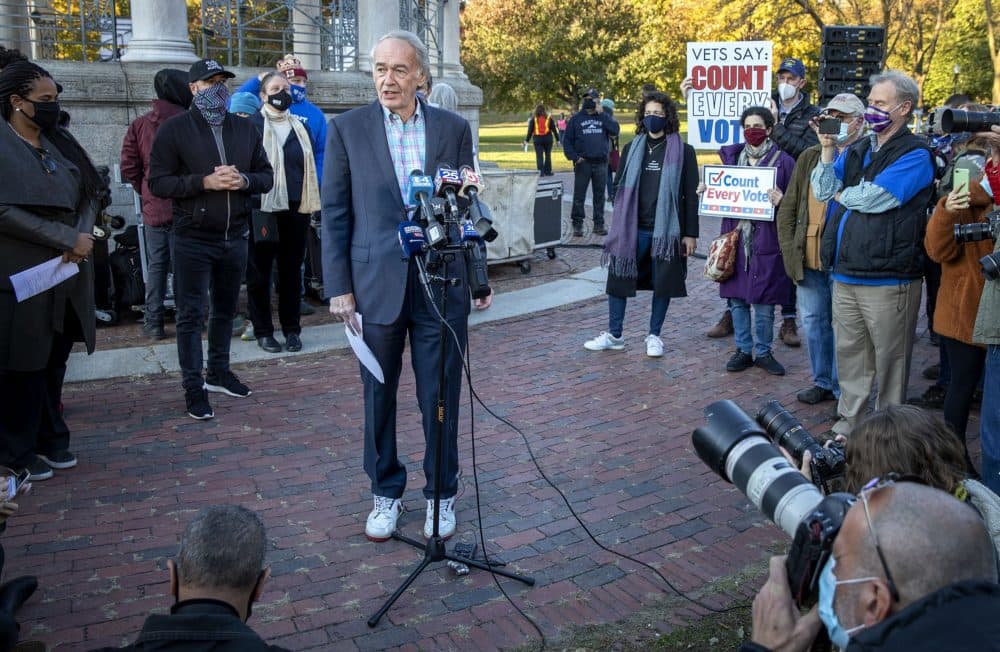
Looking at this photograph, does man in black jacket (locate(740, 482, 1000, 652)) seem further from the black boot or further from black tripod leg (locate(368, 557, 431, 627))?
the black boot

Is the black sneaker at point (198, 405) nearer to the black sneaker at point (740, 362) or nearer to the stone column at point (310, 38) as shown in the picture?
the black sneaker at point (740, 362)

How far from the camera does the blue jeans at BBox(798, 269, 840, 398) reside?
21.4 ft

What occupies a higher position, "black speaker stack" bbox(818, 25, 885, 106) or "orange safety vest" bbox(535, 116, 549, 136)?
"black speaker stack" bbox(818, 25, 885, 106)

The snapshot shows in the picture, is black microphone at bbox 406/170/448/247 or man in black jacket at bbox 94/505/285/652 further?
black microphone at bbox 406/170/448/247

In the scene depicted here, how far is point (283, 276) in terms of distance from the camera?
25.1ft

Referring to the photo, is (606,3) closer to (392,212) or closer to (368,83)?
(368,83)

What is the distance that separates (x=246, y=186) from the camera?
6.00 m

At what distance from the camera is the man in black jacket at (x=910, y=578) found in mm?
1640

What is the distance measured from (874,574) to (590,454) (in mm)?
3818

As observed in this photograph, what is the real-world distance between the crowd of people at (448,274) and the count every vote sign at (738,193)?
10 cm

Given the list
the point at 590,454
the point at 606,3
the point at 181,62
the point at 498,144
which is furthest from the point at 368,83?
the point at 606,3

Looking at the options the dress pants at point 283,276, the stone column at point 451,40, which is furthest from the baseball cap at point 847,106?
the stone column at point 451,40

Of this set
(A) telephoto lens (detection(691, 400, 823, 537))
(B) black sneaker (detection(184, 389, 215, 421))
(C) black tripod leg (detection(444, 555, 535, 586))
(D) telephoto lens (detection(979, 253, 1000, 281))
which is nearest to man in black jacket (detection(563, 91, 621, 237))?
(B) black sneaker (detection(184, 389, 215, 421))

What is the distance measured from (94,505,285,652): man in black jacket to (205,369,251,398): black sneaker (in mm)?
4149
